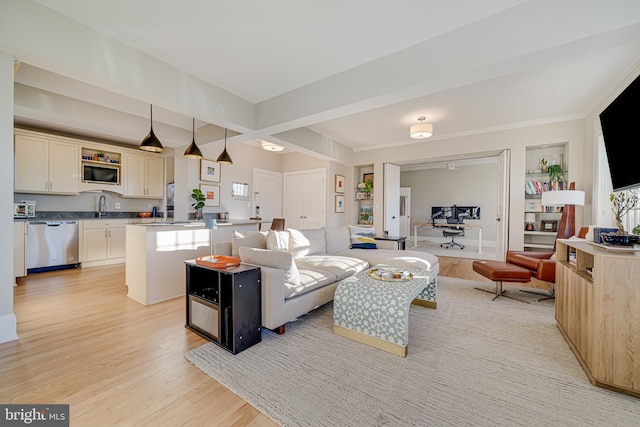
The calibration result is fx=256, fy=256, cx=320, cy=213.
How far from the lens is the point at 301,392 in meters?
1.61

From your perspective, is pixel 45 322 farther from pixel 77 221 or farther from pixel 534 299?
pixel 534 299

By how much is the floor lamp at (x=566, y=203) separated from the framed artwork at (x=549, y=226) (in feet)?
2.30

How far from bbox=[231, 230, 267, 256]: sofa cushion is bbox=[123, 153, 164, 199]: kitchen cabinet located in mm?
3852

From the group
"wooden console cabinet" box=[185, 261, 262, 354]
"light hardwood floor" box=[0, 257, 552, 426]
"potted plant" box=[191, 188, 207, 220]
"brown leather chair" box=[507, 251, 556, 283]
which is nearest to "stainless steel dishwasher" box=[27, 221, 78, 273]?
"light hardwood floor" box=[0, 257, 552, 426]

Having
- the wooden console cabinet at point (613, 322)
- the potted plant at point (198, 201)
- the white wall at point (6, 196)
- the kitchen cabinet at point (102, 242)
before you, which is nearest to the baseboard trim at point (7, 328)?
the white wall at point (6, 196)

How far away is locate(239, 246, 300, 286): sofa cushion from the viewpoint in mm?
2389

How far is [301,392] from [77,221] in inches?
216

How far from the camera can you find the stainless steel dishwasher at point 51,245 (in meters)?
4.31

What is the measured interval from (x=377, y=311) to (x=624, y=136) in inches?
103

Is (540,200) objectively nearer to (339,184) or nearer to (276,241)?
(339,184)

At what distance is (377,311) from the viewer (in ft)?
6.93

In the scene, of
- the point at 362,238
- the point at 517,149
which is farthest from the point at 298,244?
the point at 517,149

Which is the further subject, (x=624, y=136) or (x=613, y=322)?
(x=624, y=136)

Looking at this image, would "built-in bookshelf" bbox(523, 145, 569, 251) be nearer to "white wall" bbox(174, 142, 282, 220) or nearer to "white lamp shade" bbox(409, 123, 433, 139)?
"white lamp shade" bbox(409, 123, 433, 139)
